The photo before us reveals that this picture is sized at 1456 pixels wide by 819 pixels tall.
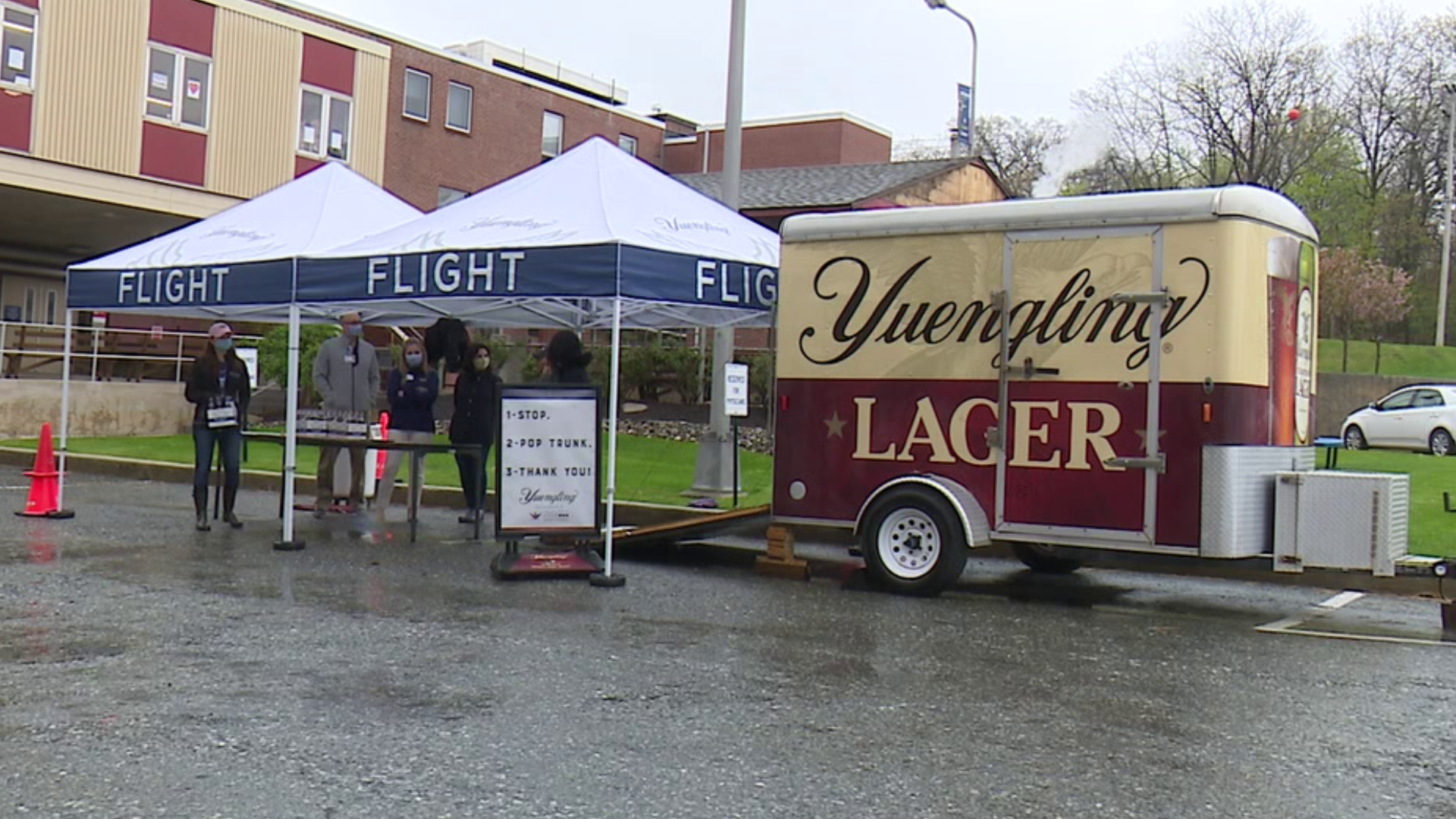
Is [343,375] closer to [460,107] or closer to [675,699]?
[675,699]

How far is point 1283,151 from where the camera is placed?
43719 millimetres

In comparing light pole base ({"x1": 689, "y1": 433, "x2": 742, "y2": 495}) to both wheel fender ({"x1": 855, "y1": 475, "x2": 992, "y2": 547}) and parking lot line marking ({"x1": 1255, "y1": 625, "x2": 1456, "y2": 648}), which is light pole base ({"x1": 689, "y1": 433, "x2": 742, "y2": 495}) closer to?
wheel fender ({"x1": 855, "y1": 475, "x2": 992, "y2": 547})

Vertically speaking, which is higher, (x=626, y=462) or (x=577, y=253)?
(x=577, y=253)

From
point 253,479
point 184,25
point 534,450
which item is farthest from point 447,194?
point 534,450

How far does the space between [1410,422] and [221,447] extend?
2409 centimetres

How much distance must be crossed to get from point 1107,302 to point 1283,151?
3833cm

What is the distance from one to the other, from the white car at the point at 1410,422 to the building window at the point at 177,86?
23.9m

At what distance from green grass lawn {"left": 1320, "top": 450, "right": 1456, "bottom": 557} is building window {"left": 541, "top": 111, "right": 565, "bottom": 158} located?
77.8 feet

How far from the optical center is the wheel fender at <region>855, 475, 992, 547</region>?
9.72m

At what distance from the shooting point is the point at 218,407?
1212cm

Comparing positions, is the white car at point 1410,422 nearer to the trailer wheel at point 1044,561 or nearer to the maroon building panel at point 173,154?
the trailer wheel at point 1044,561

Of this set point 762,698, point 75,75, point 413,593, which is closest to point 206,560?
point 413,593

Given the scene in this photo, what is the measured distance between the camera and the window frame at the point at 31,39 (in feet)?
76.4

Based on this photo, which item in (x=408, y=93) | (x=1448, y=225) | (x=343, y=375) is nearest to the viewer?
(x=343, y=375)
